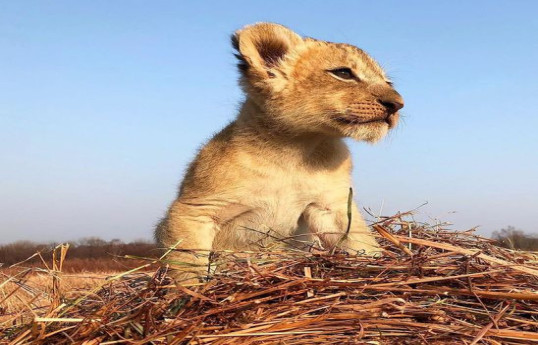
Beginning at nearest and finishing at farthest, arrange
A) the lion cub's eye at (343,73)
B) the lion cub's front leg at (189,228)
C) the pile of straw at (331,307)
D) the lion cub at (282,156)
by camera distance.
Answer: the pile of straw at (331,307)
the lion cub's front leg at (189,228)
the lion cub at (282,156)
the lion cub's eye at (343,73)

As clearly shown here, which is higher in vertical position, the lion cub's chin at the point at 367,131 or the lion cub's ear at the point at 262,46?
the lion cub's ear at the point at 262,46

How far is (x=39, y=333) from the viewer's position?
11.4 feet

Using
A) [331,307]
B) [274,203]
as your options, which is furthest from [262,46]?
[331,307]

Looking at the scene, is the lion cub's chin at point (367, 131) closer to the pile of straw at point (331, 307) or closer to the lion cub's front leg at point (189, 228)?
the lion cub's front leg at point (189, 228)

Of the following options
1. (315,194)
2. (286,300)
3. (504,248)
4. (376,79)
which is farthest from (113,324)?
(376,79)

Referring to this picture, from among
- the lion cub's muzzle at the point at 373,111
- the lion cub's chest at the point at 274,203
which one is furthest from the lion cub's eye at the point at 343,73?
the lion cub's chest at the point at 274,203

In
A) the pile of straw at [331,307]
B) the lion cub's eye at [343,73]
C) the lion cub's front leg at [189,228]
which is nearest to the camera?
the pile of straw at [331,307]

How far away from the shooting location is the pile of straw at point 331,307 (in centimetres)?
311

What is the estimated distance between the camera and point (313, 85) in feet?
17.9

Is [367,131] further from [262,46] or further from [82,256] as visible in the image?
[82,256]

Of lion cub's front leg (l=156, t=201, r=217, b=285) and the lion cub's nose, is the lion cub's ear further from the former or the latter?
lion cub's front leg (l=156, t=201, r=217, b=285)

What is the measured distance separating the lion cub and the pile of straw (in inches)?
60.5

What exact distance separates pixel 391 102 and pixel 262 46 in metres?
1.26

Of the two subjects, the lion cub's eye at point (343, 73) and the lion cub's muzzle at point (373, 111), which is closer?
the lion cub's muzzle at point (373, 111)
